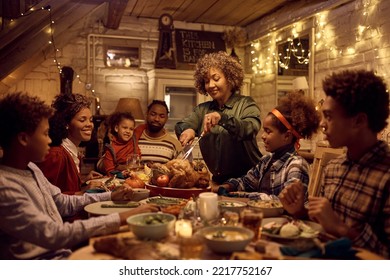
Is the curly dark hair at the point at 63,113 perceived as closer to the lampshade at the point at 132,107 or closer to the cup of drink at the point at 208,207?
the cup of drink at the point at 208,207

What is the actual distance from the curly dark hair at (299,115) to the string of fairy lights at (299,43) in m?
1.33

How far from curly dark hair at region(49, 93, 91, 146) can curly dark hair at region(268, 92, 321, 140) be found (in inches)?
39.7

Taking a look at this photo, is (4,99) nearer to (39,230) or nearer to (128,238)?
(39,230)

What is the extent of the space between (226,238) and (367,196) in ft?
1.36

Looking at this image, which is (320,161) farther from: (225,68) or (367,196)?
(367,196)

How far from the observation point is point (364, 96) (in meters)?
1.12

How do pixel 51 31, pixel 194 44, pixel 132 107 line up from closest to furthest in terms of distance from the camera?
pixel 51 31 → pixel 132 107 → pixel 194 44

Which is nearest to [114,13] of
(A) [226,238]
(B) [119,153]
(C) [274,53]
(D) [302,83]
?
(B) [119,153]

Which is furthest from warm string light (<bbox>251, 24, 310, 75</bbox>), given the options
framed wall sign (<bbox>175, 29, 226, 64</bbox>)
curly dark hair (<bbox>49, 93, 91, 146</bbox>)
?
curly dark hair (<bbox>49, 93, 91, 146</bbox>)

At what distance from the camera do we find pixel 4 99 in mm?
1220

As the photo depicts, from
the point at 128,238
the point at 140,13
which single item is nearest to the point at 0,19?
the point at 128,238

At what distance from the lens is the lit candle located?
101cm

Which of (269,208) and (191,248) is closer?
(191,248)

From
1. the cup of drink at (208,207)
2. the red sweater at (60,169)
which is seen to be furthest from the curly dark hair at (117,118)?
the cup of drink at (208,207)
